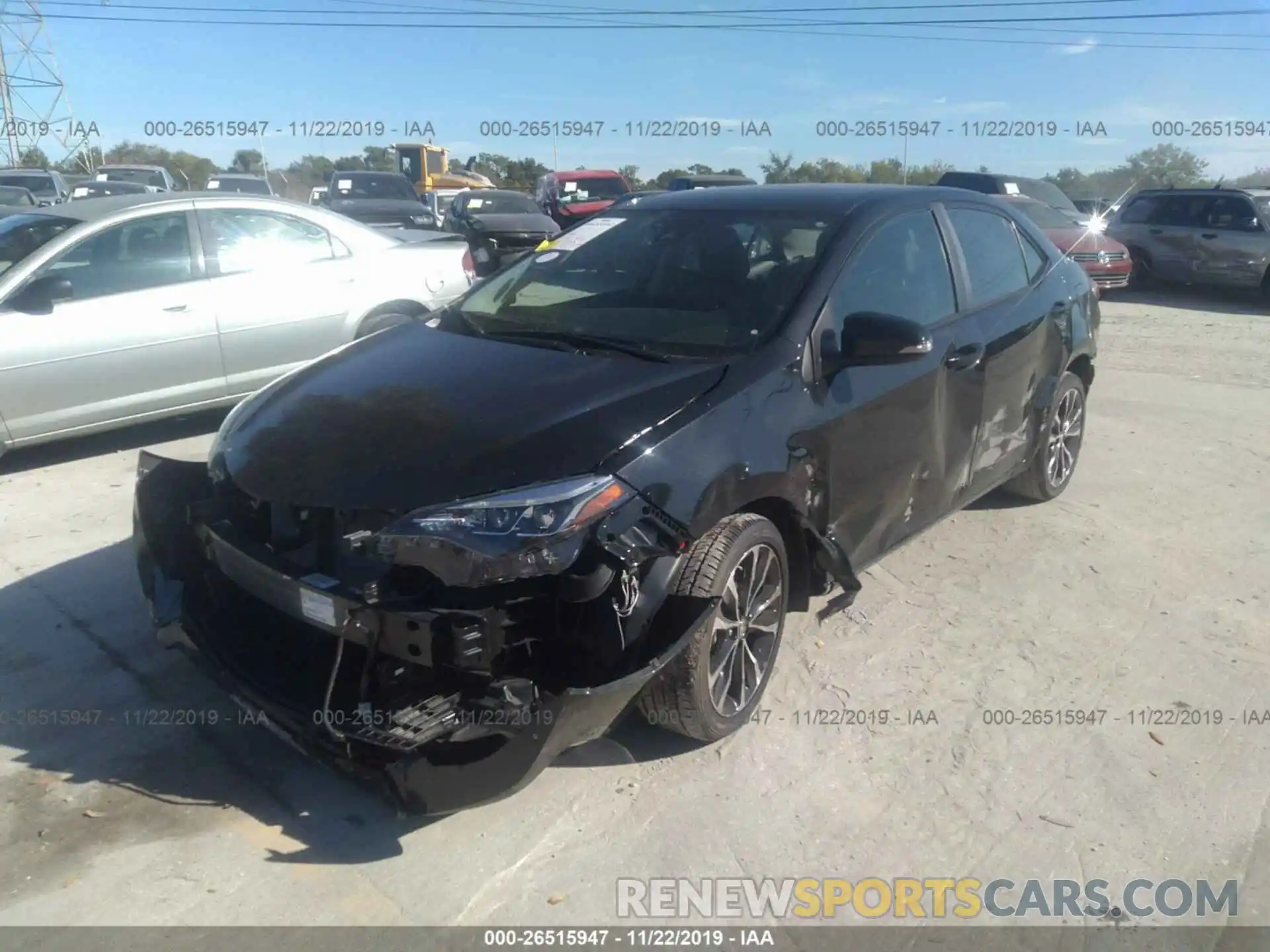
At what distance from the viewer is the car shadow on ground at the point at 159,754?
3012mm

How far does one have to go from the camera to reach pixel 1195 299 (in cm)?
1636

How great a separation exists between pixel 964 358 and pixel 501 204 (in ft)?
58.9

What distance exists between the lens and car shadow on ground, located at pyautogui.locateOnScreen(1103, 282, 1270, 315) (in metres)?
15.3

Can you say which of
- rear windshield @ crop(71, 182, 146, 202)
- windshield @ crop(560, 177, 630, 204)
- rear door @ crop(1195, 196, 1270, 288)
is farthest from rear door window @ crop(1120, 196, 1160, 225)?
rear windshield @ crop(71, 182, 146, 202)

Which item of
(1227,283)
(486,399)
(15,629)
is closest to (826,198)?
(486,399)

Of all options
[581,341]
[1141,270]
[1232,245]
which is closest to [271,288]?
[581,341]

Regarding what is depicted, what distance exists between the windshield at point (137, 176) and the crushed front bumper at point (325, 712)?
24406 mm

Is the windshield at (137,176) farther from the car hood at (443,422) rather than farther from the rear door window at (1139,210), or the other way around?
the car hood at (443,422)

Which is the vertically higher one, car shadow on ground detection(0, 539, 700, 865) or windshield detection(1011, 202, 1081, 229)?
windshield detection(1011, 202, 1081, 229)

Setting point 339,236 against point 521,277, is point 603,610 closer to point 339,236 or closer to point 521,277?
point 521,277

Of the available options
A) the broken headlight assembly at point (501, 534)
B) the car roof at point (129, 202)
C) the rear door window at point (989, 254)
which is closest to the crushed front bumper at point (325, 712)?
the broken headlight assembly at point (501, 534)

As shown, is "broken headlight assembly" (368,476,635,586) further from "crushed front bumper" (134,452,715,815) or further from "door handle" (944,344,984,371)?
"door handle" (944,344,984,371)

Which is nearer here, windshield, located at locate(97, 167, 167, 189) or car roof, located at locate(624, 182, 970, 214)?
car roof, located at locate(624, 182, 970, 214)

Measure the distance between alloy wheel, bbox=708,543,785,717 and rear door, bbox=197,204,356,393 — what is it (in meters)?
4.42
